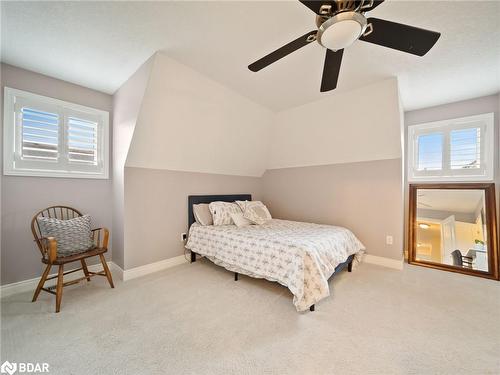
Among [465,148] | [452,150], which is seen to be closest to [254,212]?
[452,150]

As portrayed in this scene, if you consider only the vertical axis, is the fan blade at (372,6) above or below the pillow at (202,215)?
above

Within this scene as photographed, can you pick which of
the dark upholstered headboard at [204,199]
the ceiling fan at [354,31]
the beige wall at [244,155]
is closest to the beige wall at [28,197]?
the beige wall at [244,155]

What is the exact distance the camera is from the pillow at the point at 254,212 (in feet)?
10.8

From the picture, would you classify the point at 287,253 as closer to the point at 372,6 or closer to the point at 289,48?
the point at 289,48

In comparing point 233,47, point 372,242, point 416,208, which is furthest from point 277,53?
point 416,208

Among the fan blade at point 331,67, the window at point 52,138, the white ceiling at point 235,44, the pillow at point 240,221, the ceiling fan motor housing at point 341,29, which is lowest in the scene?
the pillow at point 240,221

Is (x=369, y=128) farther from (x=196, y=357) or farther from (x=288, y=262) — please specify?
(x=196, y=357)

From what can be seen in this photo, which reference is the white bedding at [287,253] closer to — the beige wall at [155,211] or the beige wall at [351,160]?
the beige wall at [155,211]

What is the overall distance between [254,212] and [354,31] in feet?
8.81

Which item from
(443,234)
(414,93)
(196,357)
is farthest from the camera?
(443,234)

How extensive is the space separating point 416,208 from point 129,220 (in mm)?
4325

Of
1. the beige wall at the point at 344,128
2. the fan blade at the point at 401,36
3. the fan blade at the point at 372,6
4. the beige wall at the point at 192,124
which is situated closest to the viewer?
the fan blade at the point at 372,6

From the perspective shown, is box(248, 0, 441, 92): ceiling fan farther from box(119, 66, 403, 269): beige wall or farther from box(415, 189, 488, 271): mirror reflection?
box(415, 189, 488, 271): mirror reflection

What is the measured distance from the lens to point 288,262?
6.66 feet
